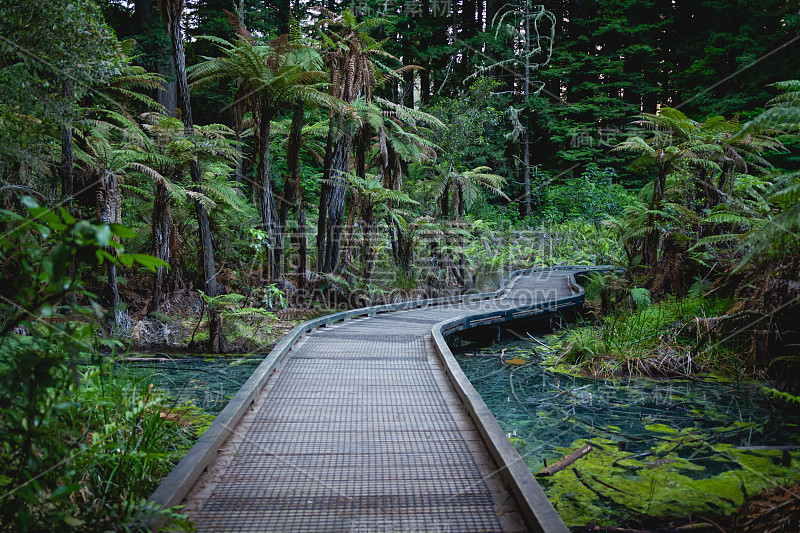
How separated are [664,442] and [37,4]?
6.71 meters

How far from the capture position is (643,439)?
419 centimetres

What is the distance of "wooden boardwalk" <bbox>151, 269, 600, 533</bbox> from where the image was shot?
7.48 feet

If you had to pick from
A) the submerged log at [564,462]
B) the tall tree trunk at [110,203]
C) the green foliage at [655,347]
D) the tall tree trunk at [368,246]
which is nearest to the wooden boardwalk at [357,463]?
the submerged log at [564,462]

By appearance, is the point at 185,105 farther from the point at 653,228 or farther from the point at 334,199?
the point at 653,228

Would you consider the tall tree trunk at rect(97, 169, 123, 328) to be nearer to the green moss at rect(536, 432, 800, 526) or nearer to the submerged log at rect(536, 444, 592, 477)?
the submerged log at rect(536, 444, 592, 477)

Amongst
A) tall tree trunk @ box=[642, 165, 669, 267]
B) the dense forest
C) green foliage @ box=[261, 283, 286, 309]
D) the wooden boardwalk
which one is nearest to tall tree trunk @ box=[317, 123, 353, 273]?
the dense forest

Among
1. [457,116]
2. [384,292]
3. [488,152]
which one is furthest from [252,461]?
[488,152]

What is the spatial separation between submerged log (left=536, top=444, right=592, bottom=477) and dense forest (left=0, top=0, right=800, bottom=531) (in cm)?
147

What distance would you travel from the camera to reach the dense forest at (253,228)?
1851mm

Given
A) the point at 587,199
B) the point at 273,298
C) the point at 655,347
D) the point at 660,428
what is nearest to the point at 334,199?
the point at 273,298

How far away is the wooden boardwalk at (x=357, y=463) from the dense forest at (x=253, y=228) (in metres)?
0.38

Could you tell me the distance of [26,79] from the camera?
4.74 metres

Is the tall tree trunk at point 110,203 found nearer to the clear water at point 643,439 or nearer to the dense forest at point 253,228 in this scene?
the dense forest at point 253,228

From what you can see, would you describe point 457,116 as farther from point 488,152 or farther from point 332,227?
point 332,227
